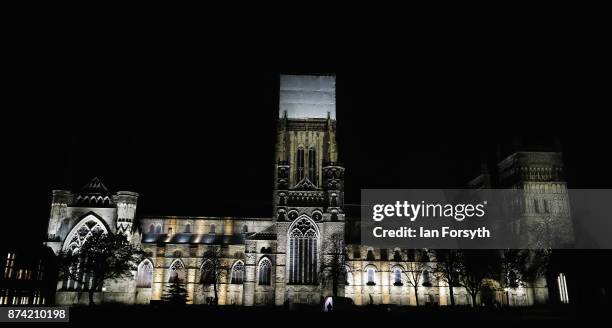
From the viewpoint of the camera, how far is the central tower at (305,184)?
6881 centimetres

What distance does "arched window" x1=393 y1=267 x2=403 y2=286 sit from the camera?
72.4 metres

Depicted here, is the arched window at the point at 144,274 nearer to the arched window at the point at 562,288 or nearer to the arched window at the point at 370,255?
the arched window at the point at 370,255

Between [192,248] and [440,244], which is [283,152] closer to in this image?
[192,248]

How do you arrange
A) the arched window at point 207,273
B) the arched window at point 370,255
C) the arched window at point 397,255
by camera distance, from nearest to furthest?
the arched window at point 207,273 → the arched window at point 397,255 → the arched window at point 370,255

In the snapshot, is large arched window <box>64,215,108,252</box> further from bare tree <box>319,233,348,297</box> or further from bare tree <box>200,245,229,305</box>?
bare tree <box>319,233,348,297</box>

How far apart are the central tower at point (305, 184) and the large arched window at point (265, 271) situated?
→ 6.62ft

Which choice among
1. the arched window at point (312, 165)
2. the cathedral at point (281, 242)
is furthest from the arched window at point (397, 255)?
the arched window at point (312, 165)

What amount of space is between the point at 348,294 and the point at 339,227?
10399 mm

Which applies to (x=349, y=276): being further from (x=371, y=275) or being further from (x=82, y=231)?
(x=82, y=231)

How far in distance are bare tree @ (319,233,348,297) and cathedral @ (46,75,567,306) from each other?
33cm

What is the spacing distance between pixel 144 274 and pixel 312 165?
104 ft

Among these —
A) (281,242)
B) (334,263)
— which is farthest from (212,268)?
(334,263)

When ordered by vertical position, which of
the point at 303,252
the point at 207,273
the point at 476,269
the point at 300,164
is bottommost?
the point at 207,273

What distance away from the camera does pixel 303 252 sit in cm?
6981
